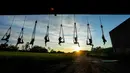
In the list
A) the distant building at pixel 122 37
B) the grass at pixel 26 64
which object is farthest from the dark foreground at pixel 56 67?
the distant building at pixel 122 37

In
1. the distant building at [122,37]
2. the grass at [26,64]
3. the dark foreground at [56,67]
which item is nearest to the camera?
the dark foreground at [56,67]

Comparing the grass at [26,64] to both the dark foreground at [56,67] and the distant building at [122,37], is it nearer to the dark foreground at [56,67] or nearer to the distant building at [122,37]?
the dark foreground at [56,67]

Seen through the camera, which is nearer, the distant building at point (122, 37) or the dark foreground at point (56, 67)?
the dark foreground at point (56, 67)

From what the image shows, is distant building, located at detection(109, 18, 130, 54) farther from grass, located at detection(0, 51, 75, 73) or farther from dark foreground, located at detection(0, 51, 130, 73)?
grass, located at detection(0, 51, 75, 73)

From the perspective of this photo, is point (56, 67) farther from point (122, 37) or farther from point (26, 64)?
point (122, 37)

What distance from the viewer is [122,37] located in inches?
1987

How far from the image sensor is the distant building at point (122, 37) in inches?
1807

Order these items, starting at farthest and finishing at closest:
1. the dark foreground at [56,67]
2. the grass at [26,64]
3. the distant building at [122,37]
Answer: the distant building at [122,37] → the grass at [26,64] → the dark foreground at [56,67]
